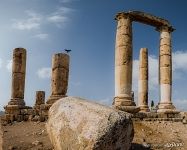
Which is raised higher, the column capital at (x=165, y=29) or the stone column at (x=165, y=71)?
the column capital at (x=165, y=29)

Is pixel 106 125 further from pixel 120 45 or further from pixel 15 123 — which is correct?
pixel 120 45

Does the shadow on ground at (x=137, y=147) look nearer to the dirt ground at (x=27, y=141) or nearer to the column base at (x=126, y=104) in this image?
the dirt ground at (x=27, y=141)

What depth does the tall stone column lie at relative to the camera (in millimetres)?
17938

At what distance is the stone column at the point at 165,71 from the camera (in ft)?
67.9

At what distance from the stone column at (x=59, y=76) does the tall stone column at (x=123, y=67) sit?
3243 mm

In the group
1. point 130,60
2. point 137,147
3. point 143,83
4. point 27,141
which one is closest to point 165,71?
point 130,60

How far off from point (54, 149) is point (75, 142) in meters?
1.28

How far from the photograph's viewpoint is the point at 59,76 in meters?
16.1

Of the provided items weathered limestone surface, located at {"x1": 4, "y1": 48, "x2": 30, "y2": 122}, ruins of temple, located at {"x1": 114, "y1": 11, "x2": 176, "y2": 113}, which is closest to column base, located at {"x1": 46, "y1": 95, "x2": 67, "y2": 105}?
weathered limestone surface, located at {"x1": 4, "y1": 48, "x2": 30, "y2": 122}

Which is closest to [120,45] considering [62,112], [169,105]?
[169,105]

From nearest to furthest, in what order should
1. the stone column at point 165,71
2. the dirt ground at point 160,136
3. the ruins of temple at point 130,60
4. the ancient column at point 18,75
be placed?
the dirt ground at point 160,136 < the ruins of temple at point 130,60 < the ancient column at point 18,75 < the stone column at point 165,71

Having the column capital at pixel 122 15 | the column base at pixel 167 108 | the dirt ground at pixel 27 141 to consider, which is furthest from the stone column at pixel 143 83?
the dirt ground at pixel 27 141

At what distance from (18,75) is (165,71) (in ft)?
30.0

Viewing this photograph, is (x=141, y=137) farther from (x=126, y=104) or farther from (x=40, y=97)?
(x=40, y=97)
